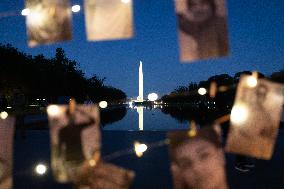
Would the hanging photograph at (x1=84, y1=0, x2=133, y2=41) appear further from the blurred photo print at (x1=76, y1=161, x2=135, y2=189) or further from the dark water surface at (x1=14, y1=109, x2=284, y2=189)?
the dark water surface at (x1=14, y1=109, x2=284, y2=189)

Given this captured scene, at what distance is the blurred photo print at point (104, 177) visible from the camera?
257cm

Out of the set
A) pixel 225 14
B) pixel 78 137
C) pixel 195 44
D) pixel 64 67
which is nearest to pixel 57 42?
pixel 78 137

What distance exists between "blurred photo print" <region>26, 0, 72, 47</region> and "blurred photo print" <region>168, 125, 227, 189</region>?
970mm

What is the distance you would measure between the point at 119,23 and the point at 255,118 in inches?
38.5

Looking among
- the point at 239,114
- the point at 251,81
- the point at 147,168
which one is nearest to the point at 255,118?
the point at 239,114

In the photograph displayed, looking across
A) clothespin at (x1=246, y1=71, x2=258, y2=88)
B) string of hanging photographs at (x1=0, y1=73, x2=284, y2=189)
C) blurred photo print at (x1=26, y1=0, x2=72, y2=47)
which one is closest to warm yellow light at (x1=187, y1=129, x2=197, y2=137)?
string of hanging photographs at (x1=0, y1=73, x2=284, y2=189)

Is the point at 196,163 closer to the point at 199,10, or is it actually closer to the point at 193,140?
the point at 193,140

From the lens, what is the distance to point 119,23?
258 centimetres

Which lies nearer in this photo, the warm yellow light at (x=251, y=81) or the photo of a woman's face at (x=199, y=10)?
the warm yellow light at (x=251, y=81)

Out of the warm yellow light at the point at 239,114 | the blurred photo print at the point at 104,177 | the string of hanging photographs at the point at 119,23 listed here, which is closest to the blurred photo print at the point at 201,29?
the string of hanging photographs at the point at 119,23

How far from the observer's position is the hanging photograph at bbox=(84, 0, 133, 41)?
257 centimetres

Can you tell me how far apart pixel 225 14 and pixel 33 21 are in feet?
4.04

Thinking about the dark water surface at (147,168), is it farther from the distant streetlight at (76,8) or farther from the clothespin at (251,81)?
the clothespin at (251,81)

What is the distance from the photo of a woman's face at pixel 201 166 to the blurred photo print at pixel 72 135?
53cm
